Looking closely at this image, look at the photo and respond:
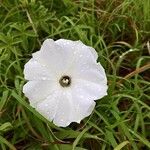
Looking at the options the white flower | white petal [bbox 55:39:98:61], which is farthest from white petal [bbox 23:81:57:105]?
white petal [bbox 55:39:98:61]

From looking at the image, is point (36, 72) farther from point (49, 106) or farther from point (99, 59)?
point (99, 59)

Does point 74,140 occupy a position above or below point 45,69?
below

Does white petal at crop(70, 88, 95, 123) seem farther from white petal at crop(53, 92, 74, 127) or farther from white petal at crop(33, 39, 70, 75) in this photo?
white petal at crop(33, 39, 70, 75)

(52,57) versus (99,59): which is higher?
(52,57)

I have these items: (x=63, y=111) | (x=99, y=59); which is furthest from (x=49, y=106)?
(x=99, y=59)

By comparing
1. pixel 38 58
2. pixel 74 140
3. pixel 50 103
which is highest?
pixel 38 58

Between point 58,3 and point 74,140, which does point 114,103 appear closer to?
point 74,140

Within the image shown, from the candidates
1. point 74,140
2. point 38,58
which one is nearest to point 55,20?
point 38,58
